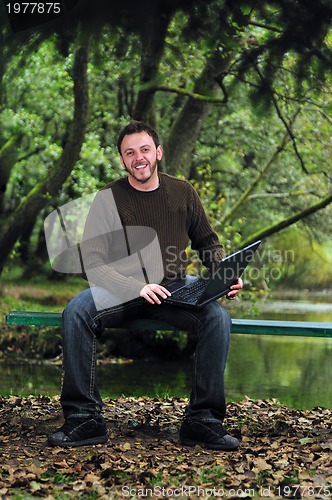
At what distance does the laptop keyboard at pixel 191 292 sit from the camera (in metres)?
4.79

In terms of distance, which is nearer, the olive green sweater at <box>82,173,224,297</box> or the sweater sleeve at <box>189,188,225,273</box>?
the olive green sweater at <box>82,173,224,297</box>

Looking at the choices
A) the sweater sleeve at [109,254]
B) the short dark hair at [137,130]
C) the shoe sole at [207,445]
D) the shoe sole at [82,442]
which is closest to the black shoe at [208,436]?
the shoe sole at [207,445]

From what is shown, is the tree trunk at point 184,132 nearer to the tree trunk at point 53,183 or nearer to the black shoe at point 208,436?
the tree trunk at point 53,183

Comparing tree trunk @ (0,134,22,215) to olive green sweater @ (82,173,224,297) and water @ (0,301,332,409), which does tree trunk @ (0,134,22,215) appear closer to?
water @ (0,301,332,409)

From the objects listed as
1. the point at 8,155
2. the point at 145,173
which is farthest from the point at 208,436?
the point at 8,155

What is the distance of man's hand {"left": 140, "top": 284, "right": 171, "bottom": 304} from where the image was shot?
4676 mm

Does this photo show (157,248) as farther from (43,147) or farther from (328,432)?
(43,147)

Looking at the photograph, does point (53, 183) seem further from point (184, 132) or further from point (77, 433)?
point (77, 433)

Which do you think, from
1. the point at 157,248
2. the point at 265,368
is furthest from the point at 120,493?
the point at 265,368

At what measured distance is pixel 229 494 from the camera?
3.82 metres

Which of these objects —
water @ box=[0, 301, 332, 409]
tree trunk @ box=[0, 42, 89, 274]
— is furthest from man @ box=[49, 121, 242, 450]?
tree trunk @ box=[0, 42, 89, 274]

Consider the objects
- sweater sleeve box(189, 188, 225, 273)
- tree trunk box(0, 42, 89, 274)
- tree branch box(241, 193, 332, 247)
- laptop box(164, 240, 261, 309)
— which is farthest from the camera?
tree branch box(241, 193, 332, 247)

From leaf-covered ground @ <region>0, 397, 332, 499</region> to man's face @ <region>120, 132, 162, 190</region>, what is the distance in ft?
5.23

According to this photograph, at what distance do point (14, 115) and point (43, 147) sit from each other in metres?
3.08
